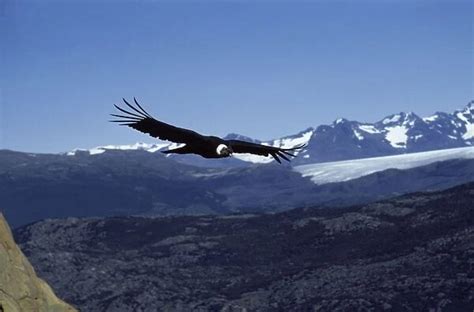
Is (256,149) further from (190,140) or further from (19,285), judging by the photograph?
(19,285)

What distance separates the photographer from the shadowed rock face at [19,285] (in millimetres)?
56812

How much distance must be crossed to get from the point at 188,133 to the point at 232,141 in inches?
73.9

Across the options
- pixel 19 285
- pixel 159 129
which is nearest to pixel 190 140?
pixel 159 129

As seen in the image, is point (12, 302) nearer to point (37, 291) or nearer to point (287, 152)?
point (37, 291)

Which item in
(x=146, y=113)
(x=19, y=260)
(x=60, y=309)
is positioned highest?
(x=146, y=113)

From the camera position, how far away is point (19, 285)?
58.6m

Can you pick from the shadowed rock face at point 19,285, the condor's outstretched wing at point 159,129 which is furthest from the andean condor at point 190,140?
the shadowed rock face at point 19,285

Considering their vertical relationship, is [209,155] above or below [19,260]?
above

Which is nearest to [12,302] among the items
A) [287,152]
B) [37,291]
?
[37,291]

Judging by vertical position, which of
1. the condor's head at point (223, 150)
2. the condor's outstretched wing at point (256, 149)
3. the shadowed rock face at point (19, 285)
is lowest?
the shadowed rock face at point (19, 285)

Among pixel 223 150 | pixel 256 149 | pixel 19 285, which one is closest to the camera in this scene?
pixel 223 150

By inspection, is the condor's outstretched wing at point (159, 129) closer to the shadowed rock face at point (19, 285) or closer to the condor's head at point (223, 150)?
the condor's head at point (223, 150)

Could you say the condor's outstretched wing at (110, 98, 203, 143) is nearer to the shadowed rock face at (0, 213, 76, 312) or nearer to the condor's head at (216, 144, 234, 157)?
the condor's head at (216, 144, 234, 157)

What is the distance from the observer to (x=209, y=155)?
87.1 feet
